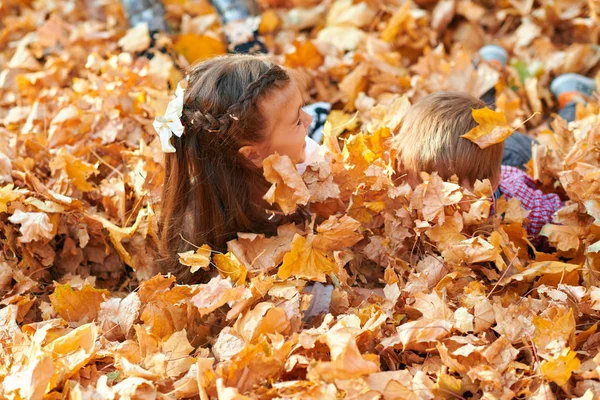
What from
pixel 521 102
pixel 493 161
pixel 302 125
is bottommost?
pixel 521 102

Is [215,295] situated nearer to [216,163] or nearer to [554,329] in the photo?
[216,163]

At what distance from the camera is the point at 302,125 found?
168 centimetres

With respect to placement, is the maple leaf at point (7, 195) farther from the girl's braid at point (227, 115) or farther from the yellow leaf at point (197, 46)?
the yellow leaf at point (197, 46)

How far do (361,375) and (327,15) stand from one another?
2301 millimetres

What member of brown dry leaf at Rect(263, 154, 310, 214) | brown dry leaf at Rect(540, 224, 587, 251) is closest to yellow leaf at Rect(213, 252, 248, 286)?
brown dry leaf at Rect(263, 154, 310, 214)

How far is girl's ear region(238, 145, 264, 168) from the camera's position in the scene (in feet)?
5.27

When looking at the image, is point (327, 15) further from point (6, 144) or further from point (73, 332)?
point (73, 332)

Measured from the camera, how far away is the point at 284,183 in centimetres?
150

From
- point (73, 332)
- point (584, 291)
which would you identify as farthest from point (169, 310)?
point (584, 291)

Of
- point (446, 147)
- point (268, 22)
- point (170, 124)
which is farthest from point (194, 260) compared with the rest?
point (268, 22)

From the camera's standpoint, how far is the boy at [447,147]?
1.70 m

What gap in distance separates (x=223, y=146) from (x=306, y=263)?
347mm

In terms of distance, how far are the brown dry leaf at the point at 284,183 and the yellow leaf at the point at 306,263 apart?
8cm

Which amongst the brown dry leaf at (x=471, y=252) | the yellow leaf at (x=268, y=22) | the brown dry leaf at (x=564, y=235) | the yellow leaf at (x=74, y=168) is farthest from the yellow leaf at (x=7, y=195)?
the yellow leaf at (x=268, y=22)
